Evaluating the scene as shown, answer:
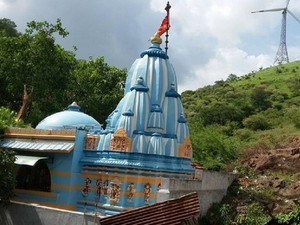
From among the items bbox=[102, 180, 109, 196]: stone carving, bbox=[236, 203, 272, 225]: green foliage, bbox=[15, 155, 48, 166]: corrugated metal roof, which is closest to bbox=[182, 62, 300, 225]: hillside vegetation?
bbox=[236, 203, 272, 225]: green foliage

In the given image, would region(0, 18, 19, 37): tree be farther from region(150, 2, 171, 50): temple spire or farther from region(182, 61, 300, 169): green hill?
region(150, 2, 171, 50): temple spire

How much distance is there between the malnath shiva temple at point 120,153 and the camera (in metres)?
16.8

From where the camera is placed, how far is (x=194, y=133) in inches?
1229

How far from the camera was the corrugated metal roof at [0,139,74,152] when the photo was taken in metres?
17.8

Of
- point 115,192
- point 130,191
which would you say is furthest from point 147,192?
point 115,192

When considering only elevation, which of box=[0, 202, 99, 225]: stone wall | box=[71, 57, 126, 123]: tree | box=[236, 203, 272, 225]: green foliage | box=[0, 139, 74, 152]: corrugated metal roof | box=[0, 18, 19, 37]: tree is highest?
box=[0, 18, 19, 37]: tree

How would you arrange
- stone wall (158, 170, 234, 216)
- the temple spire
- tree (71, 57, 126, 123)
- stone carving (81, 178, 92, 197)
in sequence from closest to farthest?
1. stone wall (158, 170, 234, 216)
2. stone carving (81, 178, 92, 197)
3. the temple spire
4. tree (71, 57, 126, 123)

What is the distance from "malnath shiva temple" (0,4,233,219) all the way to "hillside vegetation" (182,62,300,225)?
2.65m

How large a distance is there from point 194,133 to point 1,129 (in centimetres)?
1507

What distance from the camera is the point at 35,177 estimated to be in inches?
763

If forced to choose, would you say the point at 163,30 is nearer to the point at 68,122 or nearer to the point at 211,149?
the point at 68,122

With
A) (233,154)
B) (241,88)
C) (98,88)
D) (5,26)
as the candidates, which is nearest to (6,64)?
(98,88)

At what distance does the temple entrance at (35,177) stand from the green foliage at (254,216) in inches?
334

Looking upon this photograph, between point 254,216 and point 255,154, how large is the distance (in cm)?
1111
